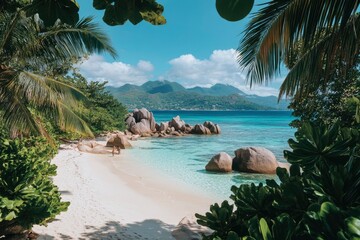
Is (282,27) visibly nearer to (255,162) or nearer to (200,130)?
(255,162)

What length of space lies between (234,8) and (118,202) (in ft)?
27.6

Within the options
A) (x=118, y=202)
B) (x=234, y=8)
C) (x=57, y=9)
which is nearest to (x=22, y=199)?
(x=57, y=9)

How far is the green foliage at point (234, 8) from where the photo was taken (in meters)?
0.97

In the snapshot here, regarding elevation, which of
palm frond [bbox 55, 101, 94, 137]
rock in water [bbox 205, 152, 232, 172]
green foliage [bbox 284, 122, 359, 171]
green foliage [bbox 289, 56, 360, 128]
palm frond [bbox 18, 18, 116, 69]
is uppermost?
palm frond [bbox 18, 18, 116, 69]

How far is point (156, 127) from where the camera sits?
39094 mm

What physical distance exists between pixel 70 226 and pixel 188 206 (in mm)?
4066

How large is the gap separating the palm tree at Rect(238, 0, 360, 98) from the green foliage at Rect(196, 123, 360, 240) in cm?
141

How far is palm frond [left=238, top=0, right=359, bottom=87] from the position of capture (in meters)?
2.71

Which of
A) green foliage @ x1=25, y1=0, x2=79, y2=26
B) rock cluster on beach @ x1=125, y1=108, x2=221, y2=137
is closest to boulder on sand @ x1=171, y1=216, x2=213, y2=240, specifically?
green foliage @ x1=25, y1=0, x2=79, y2=26

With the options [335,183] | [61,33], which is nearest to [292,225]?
[335,183]

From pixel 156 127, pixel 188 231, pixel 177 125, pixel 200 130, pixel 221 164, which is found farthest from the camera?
pixel 177 125

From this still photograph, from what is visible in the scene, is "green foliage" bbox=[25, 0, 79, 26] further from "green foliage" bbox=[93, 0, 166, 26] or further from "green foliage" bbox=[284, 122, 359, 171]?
"green foliage" bbox=[284, 122, 359, 171]

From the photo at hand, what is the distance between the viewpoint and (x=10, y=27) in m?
6.39

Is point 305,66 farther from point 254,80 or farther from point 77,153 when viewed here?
point 77,153
